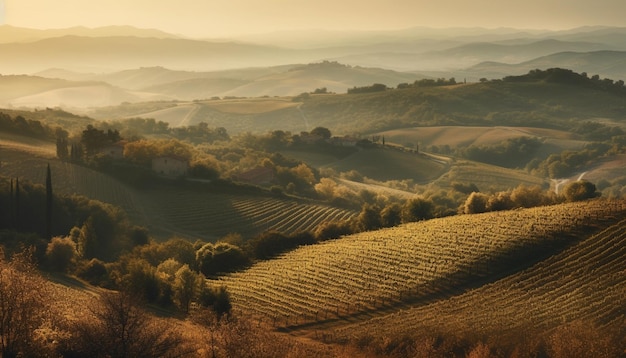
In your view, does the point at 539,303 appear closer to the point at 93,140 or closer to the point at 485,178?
the point at 93,140

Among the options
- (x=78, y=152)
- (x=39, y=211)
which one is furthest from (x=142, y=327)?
(x=78, y=152)

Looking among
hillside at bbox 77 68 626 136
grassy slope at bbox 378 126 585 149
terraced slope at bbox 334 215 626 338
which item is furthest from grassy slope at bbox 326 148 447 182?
terraced slope at bbox 334 215 626 338

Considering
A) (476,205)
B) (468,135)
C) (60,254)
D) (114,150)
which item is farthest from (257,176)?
(468,135)

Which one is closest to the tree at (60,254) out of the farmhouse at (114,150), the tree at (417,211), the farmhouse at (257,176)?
the tree at (417,211)

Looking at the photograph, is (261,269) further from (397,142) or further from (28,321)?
(397,142)

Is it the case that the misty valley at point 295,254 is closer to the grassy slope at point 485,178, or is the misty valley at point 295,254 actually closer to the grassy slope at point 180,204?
the grassy slope at point 180,204

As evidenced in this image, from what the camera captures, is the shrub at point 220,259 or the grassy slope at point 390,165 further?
the grassy slope at point 390,165

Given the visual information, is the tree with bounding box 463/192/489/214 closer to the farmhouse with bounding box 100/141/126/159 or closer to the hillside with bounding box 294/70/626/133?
the farmhouse with bounding box 100/141/126/159
